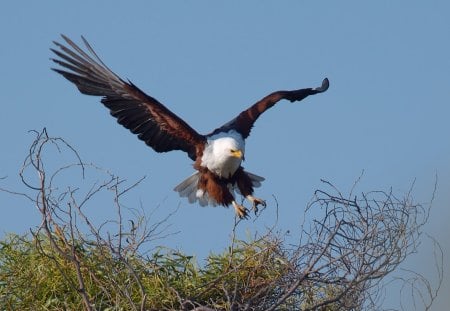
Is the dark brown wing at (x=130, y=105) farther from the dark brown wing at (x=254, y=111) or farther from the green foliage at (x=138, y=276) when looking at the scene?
the green foliage at (x=138, y=276)

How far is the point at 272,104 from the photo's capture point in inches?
327

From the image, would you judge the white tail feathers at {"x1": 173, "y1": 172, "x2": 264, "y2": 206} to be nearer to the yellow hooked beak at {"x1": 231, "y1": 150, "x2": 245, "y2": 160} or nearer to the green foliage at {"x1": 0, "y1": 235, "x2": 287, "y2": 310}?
the yellow hooked beak at {"x1": 231, "y1": 150, "x2": 245, "y2": 160}

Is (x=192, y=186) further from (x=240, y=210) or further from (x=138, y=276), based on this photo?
(x=138, y=276)

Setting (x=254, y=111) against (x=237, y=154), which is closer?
(x=237, y=154)

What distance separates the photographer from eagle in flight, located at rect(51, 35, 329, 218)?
7.31m

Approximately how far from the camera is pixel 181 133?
766cm

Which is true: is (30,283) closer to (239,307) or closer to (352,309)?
(239,307)

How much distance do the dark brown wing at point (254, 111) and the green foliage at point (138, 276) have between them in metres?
2.15

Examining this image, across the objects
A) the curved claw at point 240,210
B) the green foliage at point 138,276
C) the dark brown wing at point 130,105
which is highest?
the dark brown wing at point 130,105

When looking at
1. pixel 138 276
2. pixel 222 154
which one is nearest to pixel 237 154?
pixel 222 154

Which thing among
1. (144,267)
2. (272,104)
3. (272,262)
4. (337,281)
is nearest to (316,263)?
(337,281)

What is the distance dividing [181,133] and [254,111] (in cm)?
81

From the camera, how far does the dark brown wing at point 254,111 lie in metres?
8.00

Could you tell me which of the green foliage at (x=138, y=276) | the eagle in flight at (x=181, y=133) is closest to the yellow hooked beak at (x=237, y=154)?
the eagle in flight at (x=181, y=133)
